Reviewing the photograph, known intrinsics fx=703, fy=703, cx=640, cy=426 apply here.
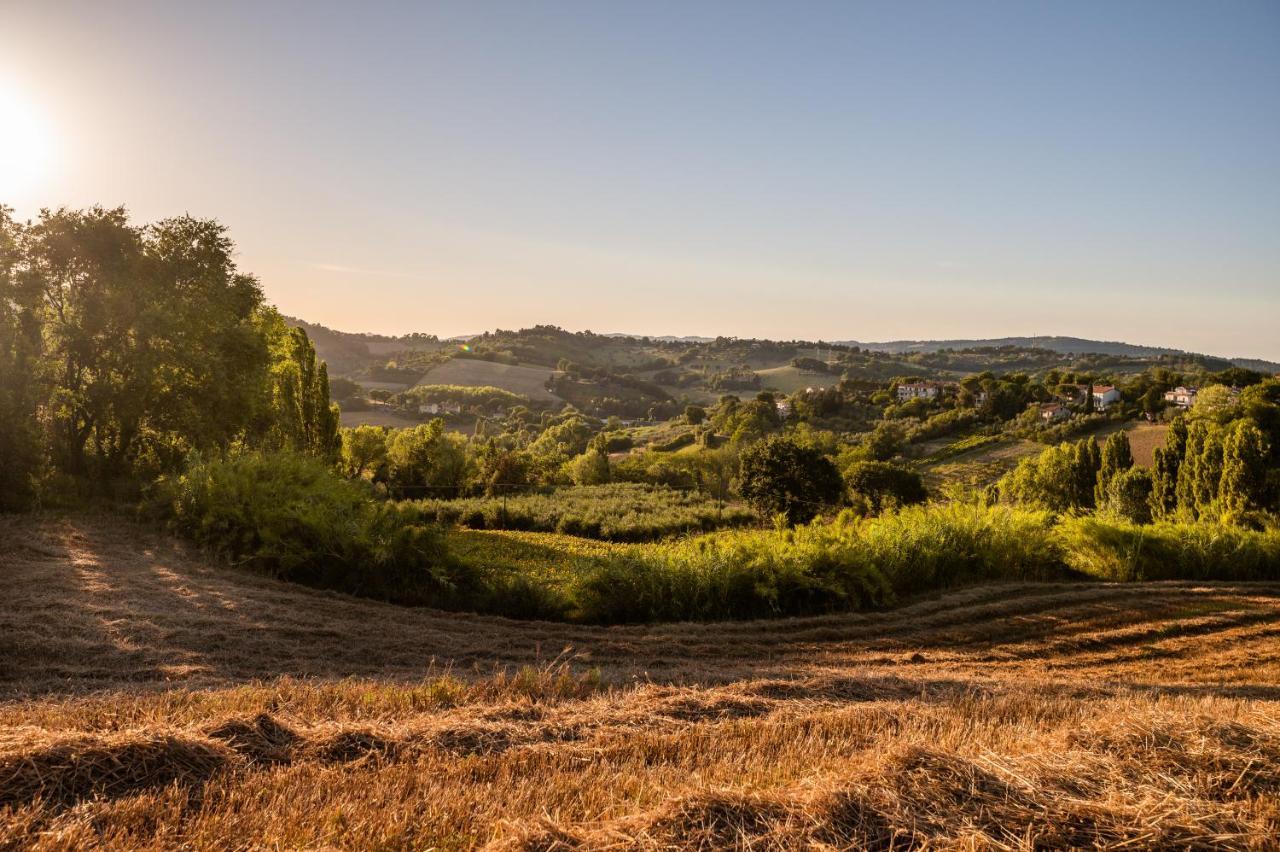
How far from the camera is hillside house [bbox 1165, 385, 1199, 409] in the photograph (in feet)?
282

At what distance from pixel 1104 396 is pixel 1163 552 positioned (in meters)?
94.4

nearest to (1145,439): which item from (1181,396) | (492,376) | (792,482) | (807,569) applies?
(1181,396)

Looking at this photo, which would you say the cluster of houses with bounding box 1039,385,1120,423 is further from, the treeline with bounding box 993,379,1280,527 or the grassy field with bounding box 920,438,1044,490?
the treeline with bounding box 993,379,1280,527

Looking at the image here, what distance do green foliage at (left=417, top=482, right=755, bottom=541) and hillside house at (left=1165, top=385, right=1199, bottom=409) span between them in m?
76.6

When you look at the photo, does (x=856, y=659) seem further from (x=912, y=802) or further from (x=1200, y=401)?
(x=1200, y=401)

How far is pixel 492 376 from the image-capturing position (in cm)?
14200

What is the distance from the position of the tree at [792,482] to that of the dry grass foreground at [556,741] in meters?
27.6

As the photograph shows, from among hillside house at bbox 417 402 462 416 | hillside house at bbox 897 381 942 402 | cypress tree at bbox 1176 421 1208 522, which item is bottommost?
hillside house at bbox 417 402 462 416

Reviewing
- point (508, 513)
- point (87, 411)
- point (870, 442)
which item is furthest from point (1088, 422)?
point (87, 411)

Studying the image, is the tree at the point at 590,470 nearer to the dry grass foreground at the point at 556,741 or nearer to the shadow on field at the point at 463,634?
the shadow on field at the point at 463,634

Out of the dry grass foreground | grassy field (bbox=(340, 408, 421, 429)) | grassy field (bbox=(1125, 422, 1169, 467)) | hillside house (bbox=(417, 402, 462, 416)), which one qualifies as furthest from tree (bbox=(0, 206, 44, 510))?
hillside house (bbox=(417, 402, 462, 416))

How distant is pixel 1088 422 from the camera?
8025cm

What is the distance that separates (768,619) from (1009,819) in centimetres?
915

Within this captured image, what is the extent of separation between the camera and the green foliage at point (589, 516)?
31166mm
